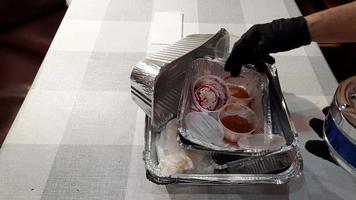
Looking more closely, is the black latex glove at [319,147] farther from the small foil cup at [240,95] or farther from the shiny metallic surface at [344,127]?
the small foil cup at [240,95]

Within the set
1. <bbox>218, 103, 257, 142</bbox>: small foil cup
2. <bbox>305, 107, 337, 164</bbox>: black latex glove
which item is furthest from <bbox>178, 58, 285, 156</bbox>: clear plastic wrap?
<bbox>305, 107, 337, 164</bbox>: black latex glove

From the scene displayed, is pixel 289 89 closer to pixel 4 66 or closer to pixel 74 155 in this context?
pixel 74 155

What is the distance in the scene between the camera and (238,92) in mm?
638

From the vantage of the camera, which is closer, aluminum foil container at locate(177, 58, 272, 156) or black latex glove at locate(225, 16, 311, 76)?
aluminum foil container at locate(177, 58, 272, 156)

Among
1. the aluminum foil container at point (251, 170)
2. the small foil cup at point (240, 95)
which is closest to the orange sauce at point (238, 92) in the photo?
the small foil cup at point (240, 95)

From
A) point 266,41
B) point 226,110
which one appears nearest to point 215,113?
point 226,110

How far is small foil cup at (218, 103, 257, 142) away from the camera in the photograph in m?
Result: 0.54

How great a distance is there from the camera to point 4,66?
103 centimetres

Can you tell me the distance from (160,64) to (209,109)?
124mm

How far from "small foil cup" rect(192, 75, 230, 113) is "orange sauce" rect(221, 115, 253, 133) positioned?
1.2 inches

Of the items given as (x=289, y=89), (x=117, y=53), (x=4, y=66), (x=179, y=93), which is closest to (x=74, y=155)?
(x=179, y=93)

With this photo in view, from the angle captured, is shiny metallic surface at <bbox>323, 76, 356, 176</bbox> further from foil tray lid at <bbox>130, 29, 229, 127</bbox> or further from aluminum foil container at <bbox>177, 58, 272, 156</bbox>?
foil tray lid at <bbox>130, 29, 229, 127</bbox>

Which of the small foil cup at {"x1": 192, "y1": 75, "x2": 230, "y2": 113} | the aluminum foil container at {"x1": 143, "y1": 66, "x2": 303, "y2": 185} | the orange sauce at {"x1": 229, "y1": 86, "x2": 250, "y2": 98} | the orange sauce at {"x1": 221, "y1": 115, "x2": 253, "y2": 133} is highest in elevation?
the small foil cup at {"x1": 192, "y1": 75, "x2": 230, "y2": 113}

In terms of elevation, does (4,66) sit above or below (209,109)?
below
